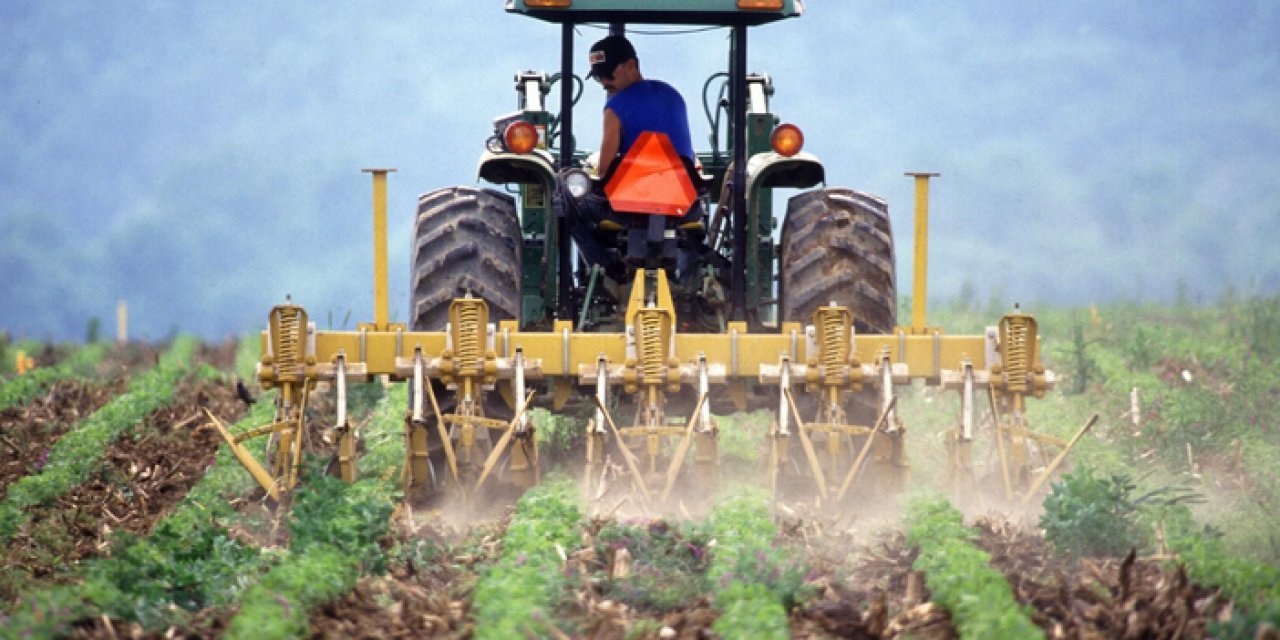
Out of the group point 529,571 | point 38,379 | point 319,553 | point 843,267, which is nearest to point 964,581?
point 529,571

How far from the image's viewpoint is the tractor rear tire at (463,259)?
9930 mm

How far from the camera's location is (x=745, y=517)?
7.95 meters

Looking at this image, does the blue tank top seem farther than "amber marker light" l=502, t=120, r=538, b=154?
Yes

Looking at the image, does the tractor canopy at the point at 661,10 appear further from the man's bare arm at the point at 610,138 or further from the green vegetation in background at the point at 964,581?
the green vegetation in background at the point at 964,581

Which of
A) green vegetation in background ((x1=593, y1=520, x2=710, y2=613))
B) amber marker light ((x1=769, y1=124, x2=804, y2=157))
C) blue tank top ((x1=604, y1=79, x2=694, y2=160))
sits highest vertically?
blue tank top ((x1=604, y1=79, x2=694, y2=160))

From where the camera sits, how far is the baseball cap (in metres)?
10.1

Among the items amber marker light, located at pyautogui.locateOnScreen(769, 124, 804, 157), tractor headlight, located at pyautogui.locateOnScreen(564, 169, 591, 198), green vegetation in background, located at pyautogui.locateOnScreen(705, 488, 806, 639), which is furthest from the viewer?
amber marker light, located at pyautogui.locateOnScreen(769, 124, 804, 157)

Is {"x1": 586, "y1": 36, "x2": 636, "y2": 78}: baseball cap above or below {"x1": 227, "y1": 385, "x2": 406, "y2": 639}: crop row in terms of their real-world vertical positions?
above

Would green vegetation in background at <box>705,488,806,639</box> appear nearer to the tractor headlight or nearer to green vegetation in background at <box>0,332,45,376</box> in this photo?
the tractor headlight

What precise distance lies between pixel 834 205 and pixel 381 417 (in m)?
4.17

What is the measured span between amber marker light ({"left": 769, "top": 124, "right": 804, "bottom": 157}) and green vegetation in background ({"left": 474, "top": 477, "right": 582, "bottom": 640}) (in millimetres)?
2173

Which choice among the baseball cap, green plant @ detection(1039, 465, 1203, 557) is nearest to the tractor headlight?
the baseball cap

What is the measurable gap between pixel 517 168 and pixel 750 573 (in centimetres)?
379

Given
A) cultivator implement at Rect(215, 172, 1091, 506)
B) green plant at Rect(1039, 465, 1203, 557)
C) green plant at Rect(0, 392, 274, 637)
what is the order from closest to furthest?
green plant at Rect(0, 392, 274, 637) < green plant at Rect(1039, 465, 1203, 557) < cultivator implement at Rect(215, 172, 1091, 506)
